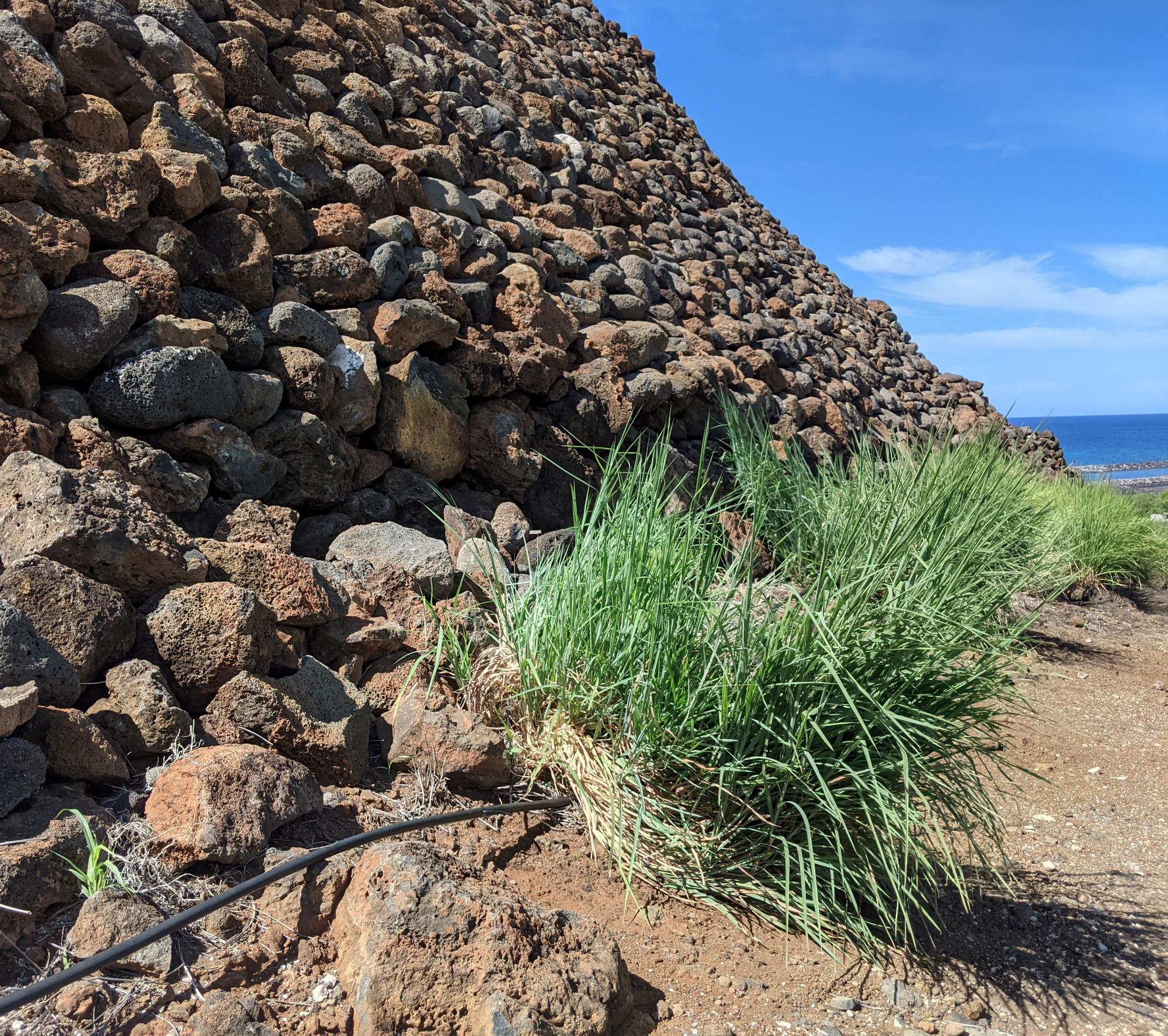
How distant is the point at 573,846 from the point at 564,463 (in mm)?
2146

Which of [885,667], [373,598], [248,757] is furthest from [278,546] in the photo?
[885,667]

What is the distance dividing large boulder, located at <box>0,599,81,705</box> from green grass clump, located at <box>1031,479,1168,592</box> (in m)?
6.39

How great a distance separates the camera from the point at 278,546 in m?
2.87

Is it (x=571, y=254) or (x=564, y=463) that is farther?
(x=571, y=254)

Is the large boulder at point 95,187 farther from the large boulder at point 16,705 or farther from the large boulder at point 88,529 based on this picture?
the large boulder at point 16,705

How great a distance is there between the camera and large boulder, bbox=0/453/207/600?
2195mm

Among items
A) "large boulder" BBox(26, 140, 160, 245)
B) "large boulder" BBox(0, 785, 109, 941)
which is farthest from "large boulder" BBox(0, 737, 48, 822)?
"large boulder" BBox(26, 140, 160, 245)

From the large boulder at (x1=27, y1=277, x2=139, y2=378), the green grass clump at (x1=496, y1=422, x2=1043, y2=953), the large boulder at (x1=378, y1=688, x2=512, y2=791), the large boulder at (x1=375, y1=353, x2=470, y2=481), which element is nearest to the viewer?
the green grass clump at (x1=496, y1=422, x2=1043, y2=953)

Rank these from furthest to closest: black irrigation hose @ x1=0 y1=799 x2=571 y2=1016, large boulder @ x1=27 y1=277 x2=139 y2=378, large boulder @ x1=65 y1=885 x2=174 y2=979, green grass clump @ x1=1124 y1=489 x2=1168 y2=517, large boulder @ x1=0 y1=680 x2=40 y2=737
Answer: green grass clump @ x1=1124 y1=489 x2=1168 y2=517 → large boulder @ x1=27 y1=277 x2=139 y2=378 → large boulder @ x1=0 y1=680 x2=40 y2=737 → large boulder @ x1=65 y1=885 x2=174 y2=979 → black irrigation hose @ x1=0 y1=799 x2=571 y2=1016

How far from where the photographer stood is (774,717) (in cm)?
214

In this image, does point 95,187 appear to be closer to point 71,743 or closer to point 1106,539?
point 71,743

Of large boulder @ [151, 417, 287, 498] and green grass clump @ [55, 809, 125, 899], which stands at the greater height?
large boulder @ [151, 417, 287, 498]

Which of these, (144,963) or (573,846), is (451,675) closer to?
(573,846)

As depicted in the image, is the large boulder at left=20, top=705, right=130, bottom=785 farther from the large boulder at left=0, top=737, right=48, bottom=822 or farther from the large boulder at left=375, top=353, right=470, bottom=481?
the large boulder at left=375, top=353, right=470, bottom=481
